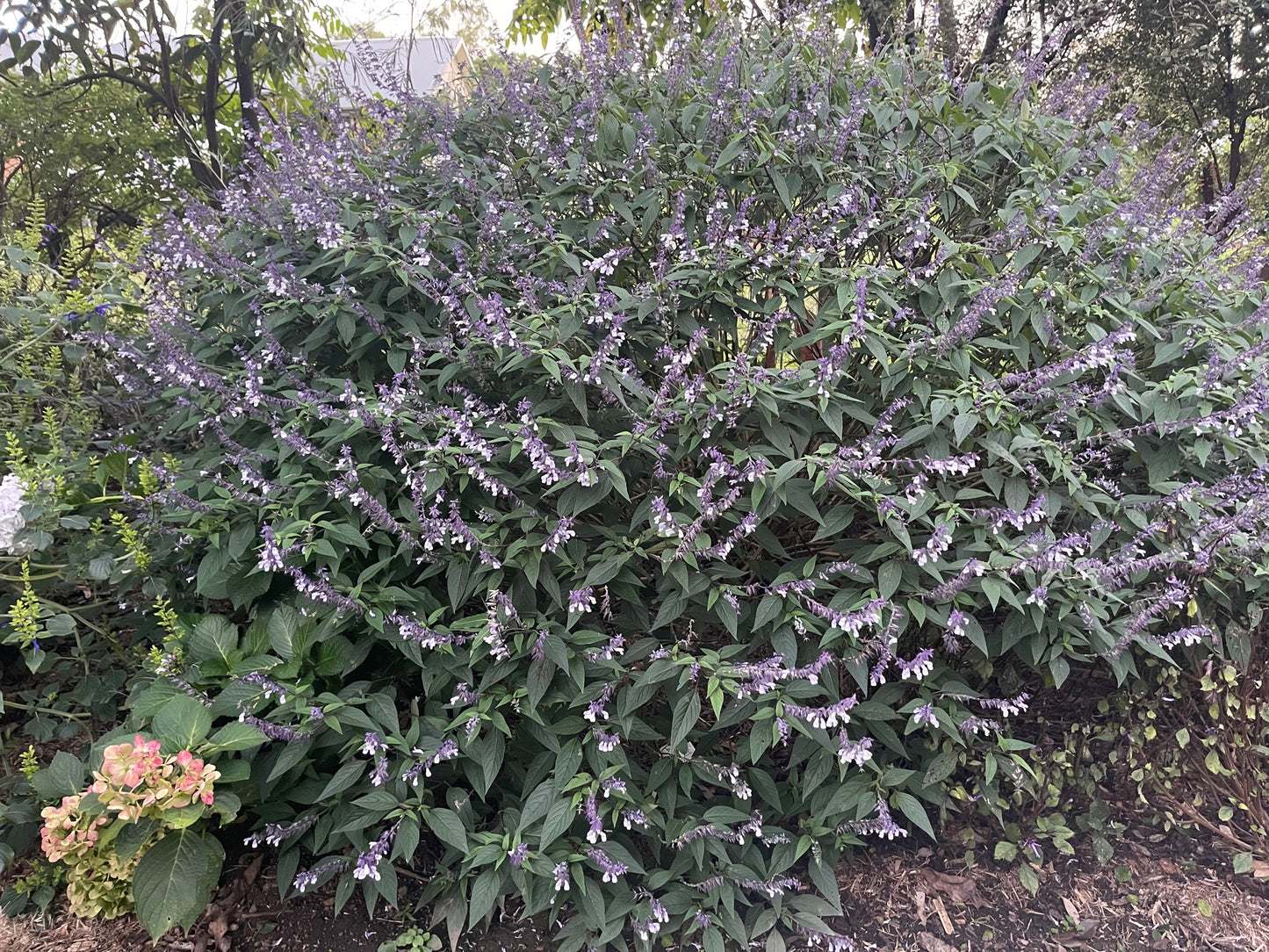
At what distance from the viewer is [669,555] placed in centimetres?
228

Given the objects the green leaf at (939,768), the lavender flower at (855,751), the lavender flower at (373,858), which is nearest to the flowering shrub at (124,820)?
the lavender flower at (373,858)

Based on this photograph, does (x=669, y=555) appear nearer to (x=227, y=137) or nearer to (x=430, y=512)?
(x=430, y=512)

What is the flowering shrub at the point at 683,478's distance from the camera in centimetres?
227

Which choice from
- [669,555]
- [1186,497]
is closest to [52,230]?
[669,555]

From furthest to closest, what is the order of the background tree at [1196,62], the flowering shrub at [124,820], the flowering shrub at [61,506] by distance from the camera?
the background tree at [1196,62] < the flowering shrub at [61,506] < the flowering shrub at [124,820]

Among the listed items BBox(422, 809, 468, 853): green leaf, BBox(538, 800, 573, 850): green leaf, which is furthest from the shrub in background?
BBox(538, 800, 573, 850): green leaf

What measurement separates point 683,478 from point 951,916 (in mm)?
1755

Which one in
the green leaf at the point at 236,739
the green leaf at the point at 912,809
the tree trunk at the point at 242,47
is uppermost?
the tree trunk at the point at 242,47

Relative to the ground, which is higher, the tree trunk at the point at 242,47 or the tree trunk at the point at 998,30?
the tree trunk at the point at 998,30

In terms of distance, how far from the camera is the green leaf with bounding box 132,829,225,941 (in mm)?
2068

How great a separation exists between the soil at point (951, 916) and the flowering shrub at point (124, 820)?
1.28ft

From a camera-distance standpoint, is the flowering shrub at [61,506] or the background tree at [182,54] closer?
the flowering shrub at [61,506]

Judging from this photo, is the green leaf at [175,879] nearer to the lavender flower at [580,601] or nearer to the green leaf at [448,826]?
the green leaf at [448,826]

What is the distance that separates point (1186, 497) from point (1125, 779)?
1.21 meters
